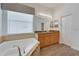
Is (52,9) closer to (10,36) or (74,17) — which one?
(74,17)

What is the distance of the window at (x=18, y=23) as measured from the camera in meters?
1.49

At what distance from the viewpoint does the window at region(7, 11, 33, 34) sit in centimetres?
149

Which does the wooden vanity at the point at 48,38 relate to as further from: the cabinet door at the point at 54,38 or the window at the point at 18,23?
the window at the point at 18,23

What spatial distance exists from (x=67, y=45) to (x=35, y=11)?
85cm

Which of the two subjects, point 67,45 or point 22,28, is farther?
point 67,45

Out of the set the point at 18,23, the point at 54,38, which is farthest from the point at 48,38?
the point at 18,23

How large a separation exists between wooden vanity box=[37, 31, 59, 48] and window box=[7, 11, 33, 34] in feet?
0.71

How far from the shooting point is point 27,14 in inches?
62.2

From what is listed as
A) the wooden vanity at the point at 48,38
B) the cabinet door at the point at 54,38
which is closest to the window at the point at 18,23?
the wooden vanity at the point at 48,38

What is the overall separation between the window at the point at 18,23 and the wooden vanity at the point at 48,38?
0.22 metres

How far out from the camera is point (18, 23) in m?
1.52

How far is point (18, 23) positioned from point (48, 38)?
1.95 ft

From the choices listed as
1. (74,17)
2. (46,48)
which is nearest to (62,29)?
(74,17)

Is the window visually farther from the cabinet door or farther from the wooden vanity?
the cabinet door
